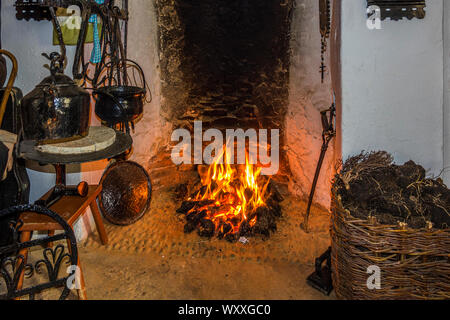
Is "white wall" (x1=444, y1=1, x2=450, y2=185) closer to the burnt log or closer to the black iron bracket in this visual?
the black iron bracket

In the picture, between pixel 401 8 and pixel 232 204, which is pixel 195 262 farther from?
pixel 401 8

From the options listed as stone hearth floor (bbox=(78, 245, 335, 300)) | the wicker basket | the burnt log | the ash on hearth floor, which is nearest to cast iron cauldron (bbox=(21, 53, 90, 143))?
stone hearth floor (bbox=(78, 245, 335, 300))

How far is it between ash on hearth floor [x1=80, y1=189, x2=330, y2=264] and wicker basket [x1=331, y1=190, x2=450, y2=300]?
81 cm

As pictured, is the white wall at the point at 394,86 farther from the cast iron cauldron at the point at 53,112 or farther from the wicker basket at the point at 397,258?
the cast iron cauldron at the point at 53,112

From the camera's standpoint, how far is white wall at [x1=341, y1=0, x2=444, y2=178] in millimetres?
2219

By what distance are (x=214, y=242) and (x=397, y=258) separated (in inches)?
55.8

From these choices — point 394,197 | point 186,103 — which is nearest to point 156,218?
point 186,103

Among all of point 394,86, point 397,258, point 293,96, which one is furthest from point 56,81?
point 293,96

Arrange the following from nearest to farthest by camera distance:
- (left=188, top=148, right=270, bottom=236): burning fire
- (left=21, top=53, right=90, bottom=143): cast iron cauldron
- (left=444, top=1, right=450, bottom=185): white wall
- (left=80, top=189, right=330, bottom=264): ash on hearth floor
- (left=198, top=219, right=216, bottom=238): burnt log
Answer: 1. (left=21, top=53, right=90, bottom=143): cast iron cauldron
2. (left=444, top=1, right=450, bottom=185): white wall
3. (left=80, top=189, right=330, bottom=264): ash on hearth floor
4. (left=198, top=219, right=216, bottom=238): burnt log
5. (left=188, top=148, right=270, bottom=236): burning fire

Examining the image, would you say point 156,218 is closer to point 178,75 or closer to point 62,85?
point 178,75

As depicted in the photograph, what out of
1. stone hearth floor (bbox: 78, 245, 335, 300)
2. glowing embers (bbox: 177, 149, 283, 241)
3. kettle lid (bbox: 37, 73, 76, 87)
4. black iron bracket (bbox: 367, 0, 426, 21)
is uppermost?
black iron bracket (bbox: 367, 0, 426, 21)

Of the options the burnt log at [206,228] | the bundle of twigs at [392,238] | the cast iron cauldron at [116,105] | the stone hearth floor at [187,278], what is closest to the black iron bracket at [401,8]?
the bundle of twigs at [392,238]

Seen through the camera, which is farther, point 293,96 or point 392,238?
point 293,96

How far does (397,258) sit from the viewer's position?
1.76m
